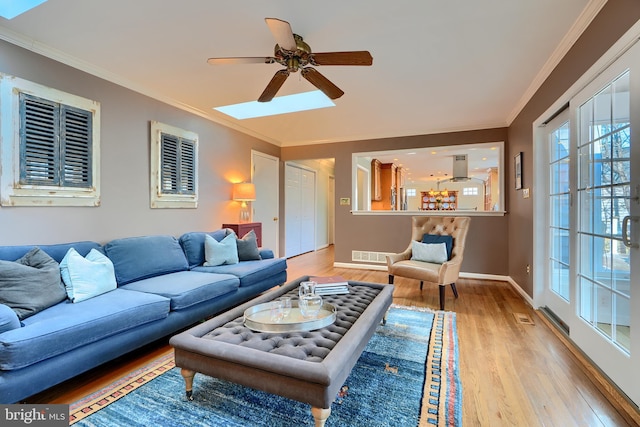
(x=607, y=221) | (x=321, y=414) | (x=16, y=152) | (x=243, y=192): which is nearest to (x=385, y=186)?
(x=243, y=192)

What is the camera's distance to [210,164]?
423 centimetres

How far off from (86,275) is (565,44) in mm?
4107

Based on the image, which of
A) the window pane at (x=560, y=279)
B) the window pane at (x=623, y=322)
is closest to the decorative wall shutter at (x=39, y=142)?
the window pane at (x=623, y=322)

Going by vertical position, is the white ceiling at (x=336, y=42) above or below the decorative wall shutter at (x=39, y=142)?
above

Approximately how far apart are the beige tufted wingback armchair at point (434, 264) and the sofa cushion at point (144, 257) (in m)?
2.42

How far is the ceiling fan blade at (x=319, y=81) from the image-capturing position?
228cm

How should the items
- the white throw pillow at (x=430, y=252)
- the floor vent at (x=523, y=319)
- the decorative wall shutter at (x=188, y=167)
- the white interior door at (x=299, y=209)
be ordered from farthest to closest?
1. the white interior door at (x=299, y=209)
2. the decorative wall shutter at (x=188, y=167)
3. the white throw pillow at (x=430, y=252)
4. the floor vent at (x=523, y=319)

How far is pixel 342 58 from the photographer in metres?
2.07

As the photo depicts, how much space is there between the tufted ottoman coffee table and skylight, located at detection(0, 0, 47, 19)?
244cm

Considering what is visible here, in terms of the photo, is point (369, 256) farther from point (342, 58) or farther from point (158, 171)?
point (342, 58)

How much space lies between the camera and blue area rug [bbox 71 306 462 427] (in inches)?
57.3

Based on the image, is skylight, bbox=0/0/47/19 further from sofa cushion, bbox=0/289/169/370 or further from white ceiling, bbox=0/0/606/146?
sofa cushion, bbox=0/289/169/370

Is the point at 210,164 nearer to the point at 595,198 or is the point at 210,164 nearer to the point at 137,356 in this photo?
the point at 137,356

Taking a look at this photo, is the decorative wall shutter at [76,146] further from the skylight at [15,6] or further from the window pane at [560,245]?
the window pane at [560,245]
